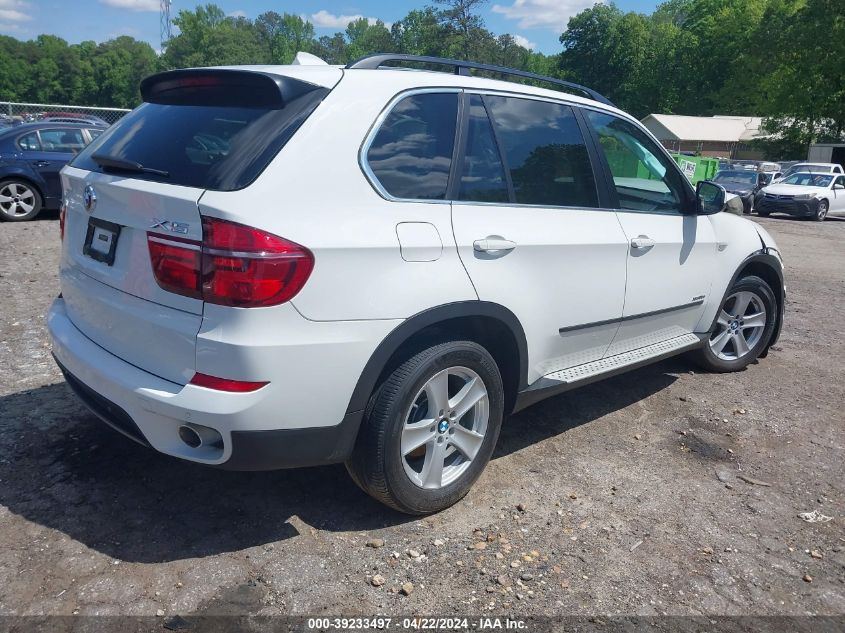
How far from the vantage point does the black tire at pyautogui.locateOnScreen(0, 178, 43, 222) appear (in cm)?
1106

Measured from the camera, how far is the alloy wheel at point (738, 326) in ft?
16.8

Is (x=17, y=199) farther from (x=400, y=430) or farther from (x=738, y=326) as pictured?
(x=738, y=326)

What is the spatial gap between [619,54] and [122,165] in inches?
3504

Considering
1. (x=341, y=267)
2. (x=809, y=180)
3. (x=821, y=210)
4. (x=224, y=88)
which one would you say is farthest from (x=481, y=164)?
(x=809, y=180)

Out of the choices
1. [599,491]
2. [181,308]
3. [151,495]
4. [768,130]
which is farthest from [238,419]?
[768,130]

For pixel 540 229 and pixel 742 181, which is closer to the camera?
pixel 540 229

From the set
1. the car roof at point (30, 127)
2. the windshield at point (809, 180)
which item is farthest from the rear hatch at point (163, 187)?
the windshield at point (809, 180)

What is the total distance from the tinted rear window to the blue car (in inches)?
370

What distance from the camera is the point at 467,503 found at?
10.7 ft

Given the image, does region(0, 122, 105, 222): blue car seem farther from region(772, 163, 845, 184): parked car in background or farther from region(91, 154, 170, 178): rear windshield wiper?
region(772, 163, 845, 184): parked car in background

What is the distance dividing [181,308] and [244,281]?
0.31 metres

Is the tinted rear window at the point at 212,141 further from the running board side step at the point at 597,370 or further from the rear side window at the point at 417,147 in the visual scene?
the running board side step at the point at 597,370

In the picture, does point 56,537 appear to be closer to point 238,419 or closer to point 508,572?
point 238,419

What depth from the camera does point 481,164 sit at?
3146 millimetres
